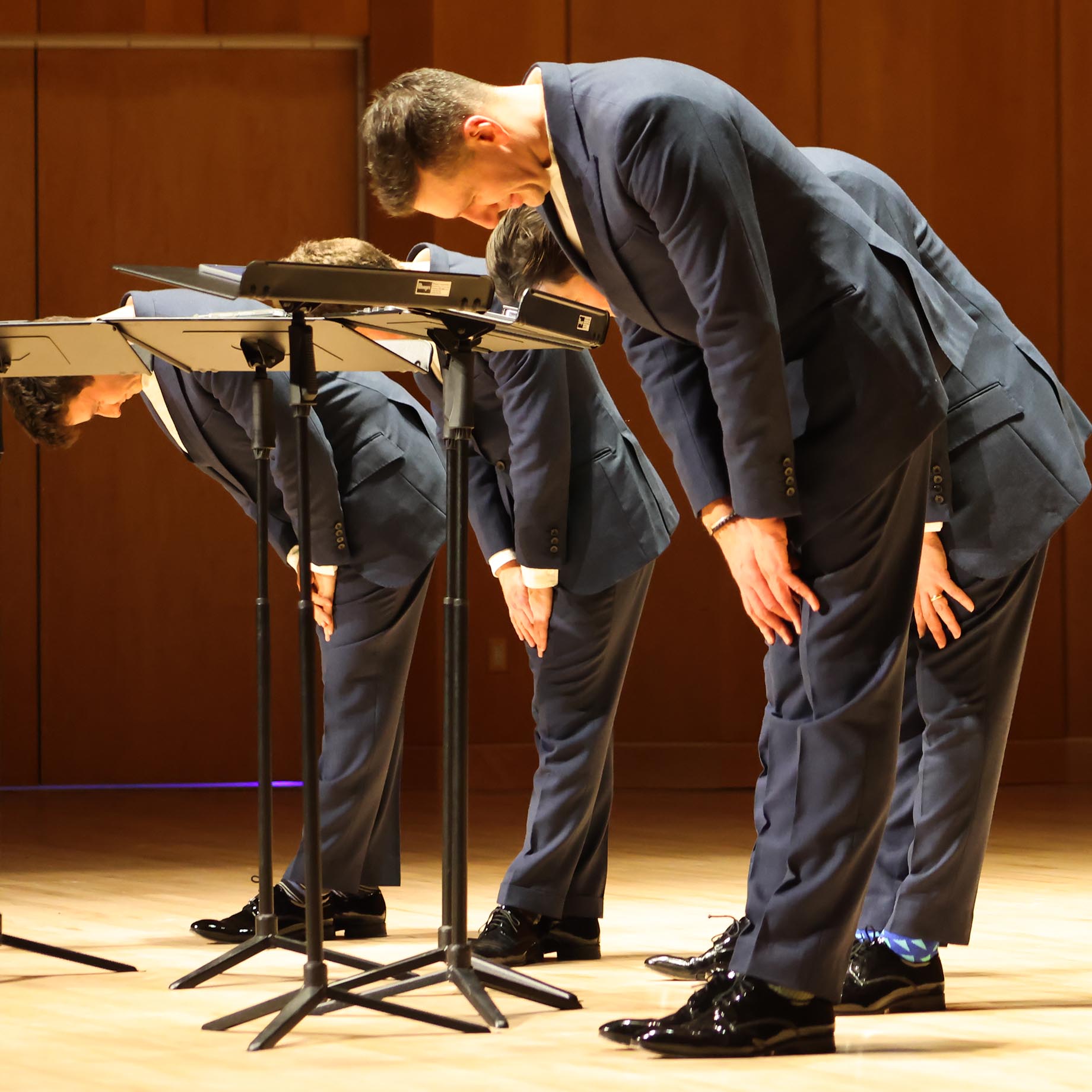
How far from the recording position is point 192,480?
5664 millimetres

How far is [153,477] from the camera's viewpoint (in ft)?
18.5

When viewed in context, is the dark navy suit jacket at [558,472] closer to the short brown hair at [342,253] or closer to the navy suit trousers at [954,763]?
the short brown hair at [342,253]

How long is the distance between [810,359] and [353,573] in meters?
1.26

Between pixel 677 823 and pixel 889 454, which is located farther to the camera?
pixel 677 823

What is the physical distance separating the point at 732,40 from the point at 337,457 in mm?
3187

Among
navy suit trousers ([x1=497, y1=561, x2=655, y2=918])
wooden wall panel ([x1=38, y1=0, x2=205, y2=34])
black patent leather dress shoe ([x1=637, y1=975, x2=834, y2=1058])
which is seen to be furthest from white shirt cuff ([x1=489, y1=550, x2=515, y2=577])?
wooden wall panel ([x1=38, y1=0, x2=205, y2=34])

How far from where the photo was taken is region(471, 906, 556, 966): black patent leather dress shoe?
2516 millimetres

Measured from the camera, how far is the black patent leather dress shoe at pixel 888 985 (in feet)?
6.93

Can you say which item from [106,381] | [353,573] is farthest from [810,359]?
[106,381]

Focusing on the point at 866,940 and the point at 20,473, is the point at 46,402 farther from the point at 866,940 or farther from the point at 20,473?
the point at 20,473

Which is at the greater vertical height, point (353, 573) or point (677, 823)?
point (353, 573)

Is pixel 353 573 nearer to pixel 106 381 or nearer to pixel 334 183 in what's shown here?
pixel 106 381

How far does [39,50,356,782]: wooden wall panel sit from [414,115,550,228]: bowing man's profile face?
381 cm

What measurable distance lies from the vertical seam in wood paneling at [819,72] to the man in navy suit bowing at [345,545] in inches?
120
